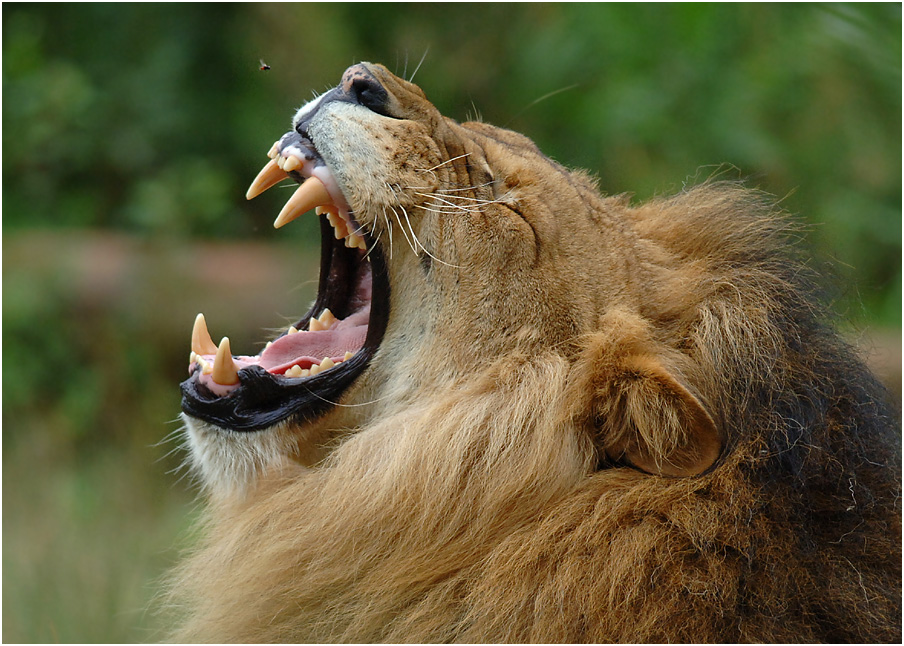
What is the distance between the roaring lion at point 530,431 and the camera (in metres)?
1.94

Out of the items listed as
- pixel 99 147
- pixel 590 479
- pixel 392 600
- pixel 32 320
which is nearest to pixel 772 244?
pixel 590 479

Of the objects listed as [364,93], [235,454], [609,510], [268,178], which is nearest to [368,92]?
[364,93]

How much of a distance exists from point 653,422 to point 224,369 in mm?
1014

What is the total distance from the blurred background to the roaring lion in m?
2.75

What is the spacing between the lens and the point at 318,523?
2125 millimetres

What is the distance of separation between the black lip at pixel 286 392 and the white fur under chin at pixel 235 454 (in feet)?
0.07

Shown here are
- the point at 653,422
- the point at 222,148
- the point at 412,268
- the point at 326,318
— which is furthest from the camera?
the point at 222,148

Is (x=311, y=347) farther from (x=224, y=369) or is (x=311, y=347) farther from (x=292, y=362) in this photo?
(x=224, y=369)

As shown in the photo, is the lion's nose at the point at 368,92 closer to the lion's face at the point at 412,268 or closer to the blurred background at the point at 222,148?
the lion's face at the point at 412,268

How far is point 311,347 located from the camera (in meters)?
2.51

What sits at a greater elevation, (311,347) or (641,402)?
(311,347)

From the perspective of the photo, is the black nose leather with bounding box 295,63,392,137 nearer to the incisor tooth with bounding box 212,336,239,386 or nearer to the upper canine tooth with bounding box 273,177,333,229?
the upper canine tooth with bounding box 273,177,333,229

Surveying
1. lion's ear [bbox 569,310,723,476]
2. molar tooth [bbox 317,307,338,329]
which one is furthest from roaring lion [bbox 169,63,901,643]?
molar tooth [bbox 317,307,338,329]

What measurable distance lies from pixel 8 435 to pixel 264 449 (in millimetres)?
4114
